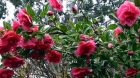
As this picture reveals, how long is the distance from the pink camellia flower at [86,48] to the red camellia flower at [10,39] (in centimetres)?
50

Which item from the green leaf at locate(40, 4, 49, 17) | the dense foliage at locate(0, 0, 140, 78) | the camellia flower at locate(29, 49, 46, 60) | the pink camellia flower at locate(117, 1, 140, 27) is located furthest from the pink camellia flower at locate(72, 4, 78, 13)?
the pink camellia flower at locate(117, 1, 140, 27)

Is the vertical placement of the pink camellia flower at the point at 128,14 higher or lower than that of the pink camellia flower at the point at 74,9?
Result: lower

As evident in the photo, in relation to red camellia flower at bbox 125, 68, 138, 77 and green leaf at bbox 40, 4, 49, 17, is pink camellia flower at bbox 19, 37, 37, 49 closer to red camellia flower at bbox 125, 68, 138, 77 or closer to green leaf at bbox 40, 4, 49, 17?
green leaf at bbox 40, 4, 49, 17

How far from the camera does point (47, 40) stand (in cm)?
325

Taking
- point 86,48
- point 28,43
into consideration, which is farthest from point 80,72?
point 28,43

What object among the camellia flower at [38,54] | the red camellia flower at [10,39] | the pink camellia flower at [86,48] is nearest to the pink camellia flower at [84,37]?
the pink camellia flower at [86,48]

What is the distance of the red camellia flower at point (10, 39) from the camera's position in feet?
10.2

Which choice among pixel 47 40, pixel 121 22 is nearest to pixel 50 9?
pixel 47 40

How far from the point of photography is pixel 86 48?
3.24 meters

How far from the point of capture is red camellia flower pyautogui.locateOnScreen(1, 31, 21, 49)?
10.2 feet

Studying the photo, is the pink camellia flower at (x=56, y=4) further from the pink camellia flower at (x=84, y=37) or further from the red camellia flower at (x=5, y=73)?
the red camellia flower at (x=5, y=73)

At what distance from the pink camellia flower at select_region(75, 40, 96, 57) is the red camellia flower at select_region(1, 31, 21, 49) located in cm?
50

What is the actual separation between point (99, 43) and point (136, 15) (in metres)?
0.51

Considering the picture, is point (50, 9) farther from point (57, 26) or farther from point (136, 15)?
point (136, 15)
